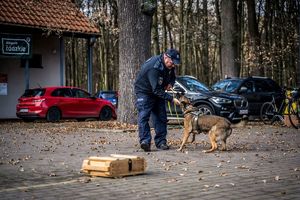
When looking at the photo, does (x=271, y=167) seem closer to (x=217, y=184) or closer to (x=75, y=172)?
(x=217, y=184)

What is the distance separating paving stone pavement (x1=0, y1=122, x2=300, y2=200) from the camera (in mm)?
6383

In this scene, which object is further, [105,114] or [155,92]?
[105,114]

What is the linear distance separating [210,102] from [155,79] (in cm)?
877

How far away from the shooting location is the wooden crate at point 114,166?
7.55 meters

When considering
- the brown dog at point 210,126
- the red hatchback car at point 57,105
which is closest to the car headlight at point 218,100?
the red hatchback car at point 57,105

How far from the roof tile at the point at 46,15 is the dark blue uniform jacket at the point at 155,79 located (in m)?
14.8

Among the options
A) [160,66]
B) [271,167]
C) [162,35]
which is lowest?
[271,167]

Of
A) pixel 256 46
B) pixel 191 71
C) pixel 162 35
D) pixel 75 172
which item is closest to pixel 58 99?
pixel 256 46

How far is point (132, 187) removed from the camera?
6.84 meters

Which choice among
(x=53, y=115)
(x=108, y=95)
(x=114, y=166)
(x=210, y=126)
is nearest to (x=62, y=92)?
(x=53, y=115)

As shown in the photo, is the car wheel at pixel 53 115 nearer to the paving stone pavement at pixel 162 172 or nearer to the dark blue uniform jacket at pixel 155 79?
the paving stone pavement at pixel 162 172

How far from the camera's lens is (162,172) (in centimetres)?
809

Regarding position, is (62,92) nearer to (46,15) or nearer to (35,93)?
(35,93)

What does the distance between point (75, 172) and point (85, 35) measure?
842 inches
